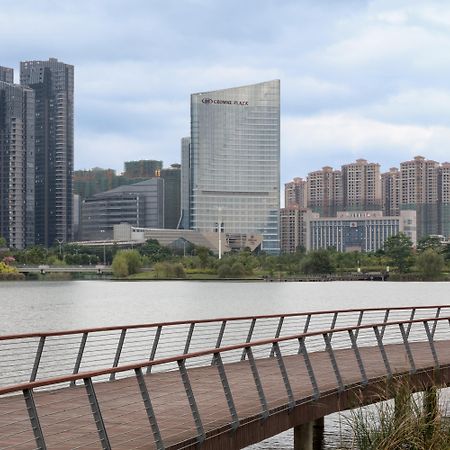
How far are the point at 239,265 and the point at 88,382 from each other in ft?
605

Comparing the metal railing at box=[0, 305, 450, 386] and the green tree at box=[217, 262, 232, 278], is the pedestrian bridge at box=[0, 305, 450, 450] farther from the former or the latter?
the green tree at box=[217, 262, 232, 278]

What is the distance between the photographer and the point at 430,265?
184m

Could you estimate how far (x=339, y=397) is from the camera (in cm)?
1628

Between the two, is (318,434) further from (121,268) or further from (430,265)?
(121,268)

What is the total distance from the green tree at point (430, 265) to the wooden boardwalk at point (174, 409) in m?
167

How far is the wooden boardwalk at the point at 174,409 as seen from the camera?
11.6 meters

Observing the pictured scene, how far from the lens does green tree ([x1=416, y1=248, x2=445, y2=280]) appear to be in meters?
183

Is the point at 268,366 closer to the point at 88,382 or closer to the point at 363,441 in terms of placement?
the point at 363,441

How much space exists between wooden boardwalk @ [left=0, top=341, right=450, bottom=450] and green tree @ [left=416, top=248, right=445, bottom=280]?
548ft

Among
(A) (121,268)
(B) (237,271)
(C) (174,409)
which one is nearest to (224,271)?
(B) (237,271)

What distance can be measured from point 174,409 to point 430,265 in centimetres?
17454

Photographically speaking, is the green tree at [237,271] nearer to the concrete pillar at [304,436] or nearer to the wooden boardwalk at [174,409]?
the wooden boardwalk at [174,409]

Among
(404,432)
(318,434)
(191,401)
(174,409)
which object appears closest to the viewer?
(191,401)

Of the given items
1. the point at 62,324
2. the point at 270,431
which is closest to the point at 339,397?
the point at 270,431
